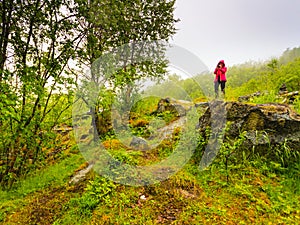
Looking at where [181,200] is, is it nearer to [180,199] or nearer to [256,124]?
[180,199]

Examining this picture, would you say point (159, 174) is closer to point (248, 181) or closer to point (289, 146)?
point (248, 181)

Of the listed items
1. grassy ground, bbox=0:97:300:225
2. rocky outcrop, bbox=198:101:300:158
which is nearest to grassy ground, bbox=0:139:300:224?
grassy ground, bbox=0:97:300:225

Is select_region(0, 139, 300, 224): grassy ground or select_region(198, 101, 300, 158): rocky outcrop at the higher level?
select_region(198, 101, 300, 158): rocky outcrop

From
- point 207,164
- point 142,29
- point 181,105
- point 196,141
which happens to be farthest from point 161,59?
point 207,164

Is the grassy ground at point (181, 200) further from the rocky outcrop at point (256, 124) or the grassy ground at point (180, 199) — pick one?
the rocky outcrop at point (256, 124)

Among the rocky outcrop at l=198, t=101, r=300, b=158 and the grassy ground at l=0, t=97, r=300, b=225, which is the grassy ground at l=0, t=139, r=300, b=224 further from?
the rocky outcrop at l=198, t=101, r=300, b=158

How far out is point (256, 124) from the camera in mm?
4832

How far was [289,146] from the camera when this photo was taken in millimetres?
4344

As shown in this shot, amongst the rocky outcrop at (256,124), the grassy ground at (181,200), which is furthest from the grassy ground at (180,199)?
the rocky outcrop at (256,124)

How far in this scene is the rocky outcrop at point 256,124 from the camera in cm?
448

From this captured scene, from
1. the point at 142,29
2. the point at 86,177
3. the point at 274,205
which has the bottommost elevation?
the point at 274,205

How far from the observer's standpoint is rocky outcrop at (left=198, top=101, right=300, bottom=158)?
4.48 meters

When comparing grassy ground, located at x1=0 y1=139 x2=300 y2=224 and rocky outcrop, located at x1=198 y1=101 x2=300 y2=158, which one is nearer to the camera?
grassy ground, located at x1=0 y1=139 x2=300 y2=224

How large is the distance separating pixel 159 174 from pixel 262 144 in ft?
7.66
